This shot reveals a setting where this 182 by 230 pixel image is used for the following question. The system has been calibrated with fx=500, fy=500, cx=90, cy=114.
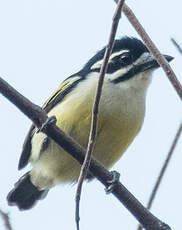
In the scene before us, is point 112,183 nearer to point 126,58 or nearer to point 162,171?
point 162,171

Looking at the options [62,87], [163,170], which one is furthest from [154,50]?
[62,87]

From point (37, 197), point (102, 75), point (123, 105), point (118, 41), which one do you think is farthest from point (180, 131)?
point (37, 197)

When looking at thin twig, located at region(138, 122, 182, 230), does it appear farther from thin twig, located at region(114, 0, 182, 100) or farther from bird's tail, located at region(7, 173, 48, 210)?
bird's tail, located at region(7, 173, 48, 210)

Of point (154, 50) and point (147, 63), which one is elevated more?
point (154, 50)

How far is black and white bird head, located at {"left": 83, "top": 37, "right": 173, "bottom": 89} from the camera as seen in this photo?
4.40 meters

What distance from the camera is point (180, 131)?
2846 mm

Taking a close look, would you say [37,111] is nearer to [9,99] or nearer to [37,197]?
[9,99]

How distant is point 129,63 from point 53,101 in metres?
0.78

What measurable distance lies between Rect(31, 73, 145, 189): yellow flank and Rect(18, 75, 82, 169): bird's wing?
97 millimetres

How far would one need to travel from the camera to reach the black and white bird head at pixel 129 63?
4402mm

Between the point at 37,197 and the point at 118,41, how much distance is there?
1913 mm

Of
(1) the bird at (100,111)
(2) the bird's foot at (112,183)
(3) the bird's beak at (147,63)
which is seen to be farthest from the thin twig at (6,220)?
(3) the bird's beak at (147,63)

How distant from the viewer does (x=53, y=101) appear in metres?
4.60

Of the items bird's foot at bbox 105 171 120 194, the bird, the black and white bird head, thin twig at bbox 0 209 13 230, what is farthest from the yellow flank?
thin twig at bbox 0 209 13 230
